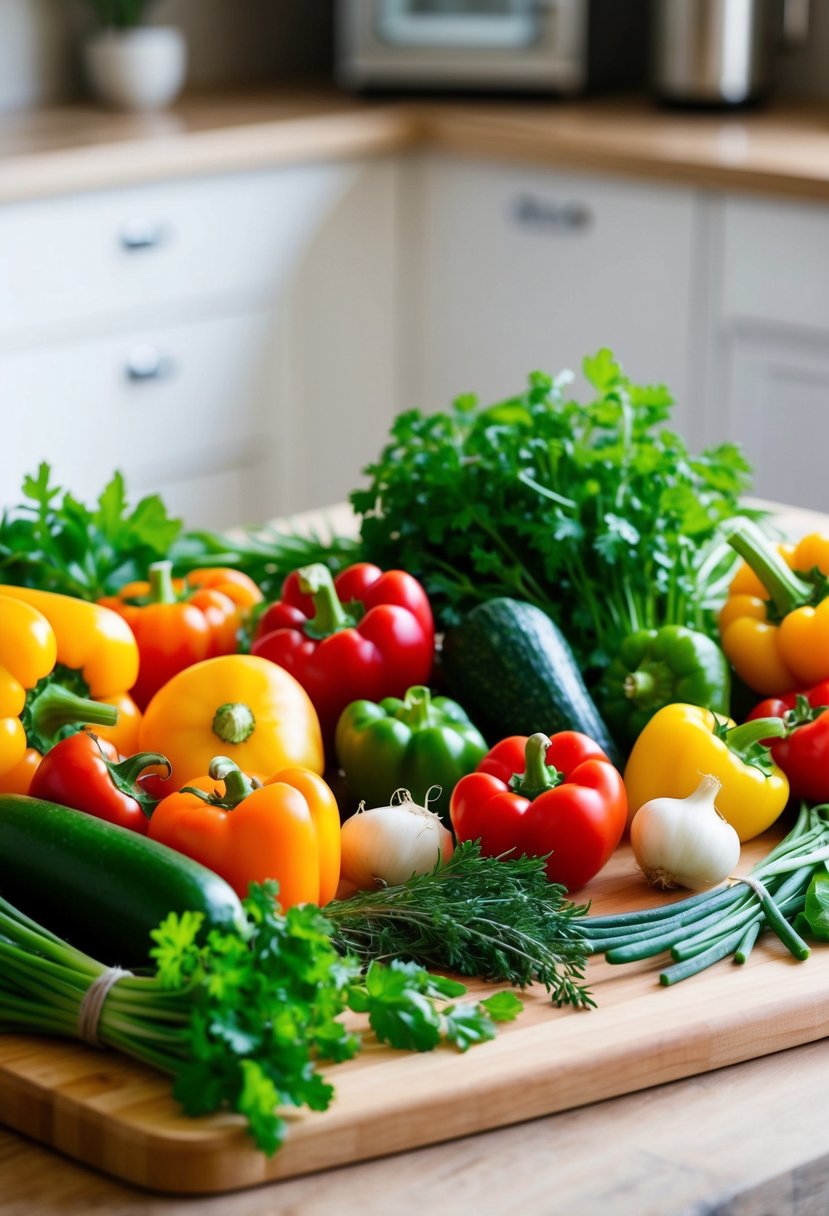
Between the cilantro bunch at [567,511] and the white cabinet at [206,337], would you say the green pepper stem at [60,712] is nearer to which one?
the cilantro bunch at [567,511]

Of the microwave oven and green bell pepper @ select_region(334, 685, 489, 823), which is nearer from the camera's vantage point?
green bell pepper @ select_region(334, 685, 489, 823)

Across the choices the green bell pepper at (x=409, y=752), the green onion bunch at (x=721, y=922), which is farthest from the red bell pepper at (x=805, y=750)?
the green bell pepper at (x=409, y=752)

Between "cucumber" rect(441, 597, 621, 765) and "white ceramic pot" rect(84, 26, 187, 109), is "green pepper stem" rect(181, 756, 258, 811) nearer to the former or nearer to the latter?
"cucumber" rect(441, 597, 621, 765)

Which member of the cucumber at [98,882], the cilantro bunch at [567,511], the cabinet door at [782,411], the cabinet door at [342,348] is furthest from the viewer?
the cabinet door at [342,348]

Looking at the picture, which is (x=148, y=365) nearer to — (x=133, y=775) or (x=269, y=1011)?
(x=133, y=775)

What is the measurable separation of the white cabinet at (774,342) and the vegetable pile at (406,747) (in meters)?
1.32

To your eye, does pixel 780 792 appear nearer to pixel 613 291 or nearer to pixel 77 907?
pixel 77 907

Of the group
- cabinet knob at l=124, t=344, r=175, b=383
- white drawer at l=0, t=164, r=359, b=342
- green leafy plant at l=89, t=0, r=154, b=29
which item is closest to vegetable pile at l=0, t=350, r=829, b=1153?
white drawer at l=0, t=164, r=359, b=342

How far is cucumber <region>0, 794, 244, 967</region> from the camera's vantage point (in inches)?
A: 41.2

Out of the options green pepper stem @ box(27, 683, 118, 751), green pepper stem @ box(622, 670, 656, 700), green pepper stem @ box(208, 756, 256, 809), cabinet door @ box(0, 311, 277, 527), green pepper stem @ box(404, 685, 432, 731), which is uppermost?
green pepper stem @ box(208, 756, 256, 809)

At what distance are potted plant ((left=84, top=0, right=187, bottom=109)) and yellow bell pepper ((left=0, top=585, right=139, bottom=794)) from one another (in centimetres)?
236

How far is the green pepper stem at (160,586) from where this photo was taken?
154 cm

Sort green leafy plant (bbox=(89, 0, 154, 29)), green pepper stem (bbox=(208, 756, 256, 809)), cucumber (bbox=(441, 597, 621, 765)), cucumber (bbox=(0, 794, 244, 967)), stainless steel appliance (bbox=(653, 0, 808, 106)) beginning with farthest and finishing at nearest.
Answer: green leafy plant (bbox=(89, 0, 154, 29))
stainless steel appliance (bbox=(653, 0, 808, 106))
cucumber (bbox=(441, 597, 621, 765))
green pepper stem (bbox=(208, 756, 256, 809))
cucumber (bbox=(0, 794, 244, 967))

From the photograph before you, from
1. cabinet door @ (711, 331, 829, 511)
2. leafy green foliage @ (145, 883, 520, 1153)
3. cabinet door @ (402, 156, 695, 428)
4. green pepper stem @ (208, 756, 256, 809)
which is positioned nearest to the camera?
leafy green foliage @ (145, 883, 520, 1153)
